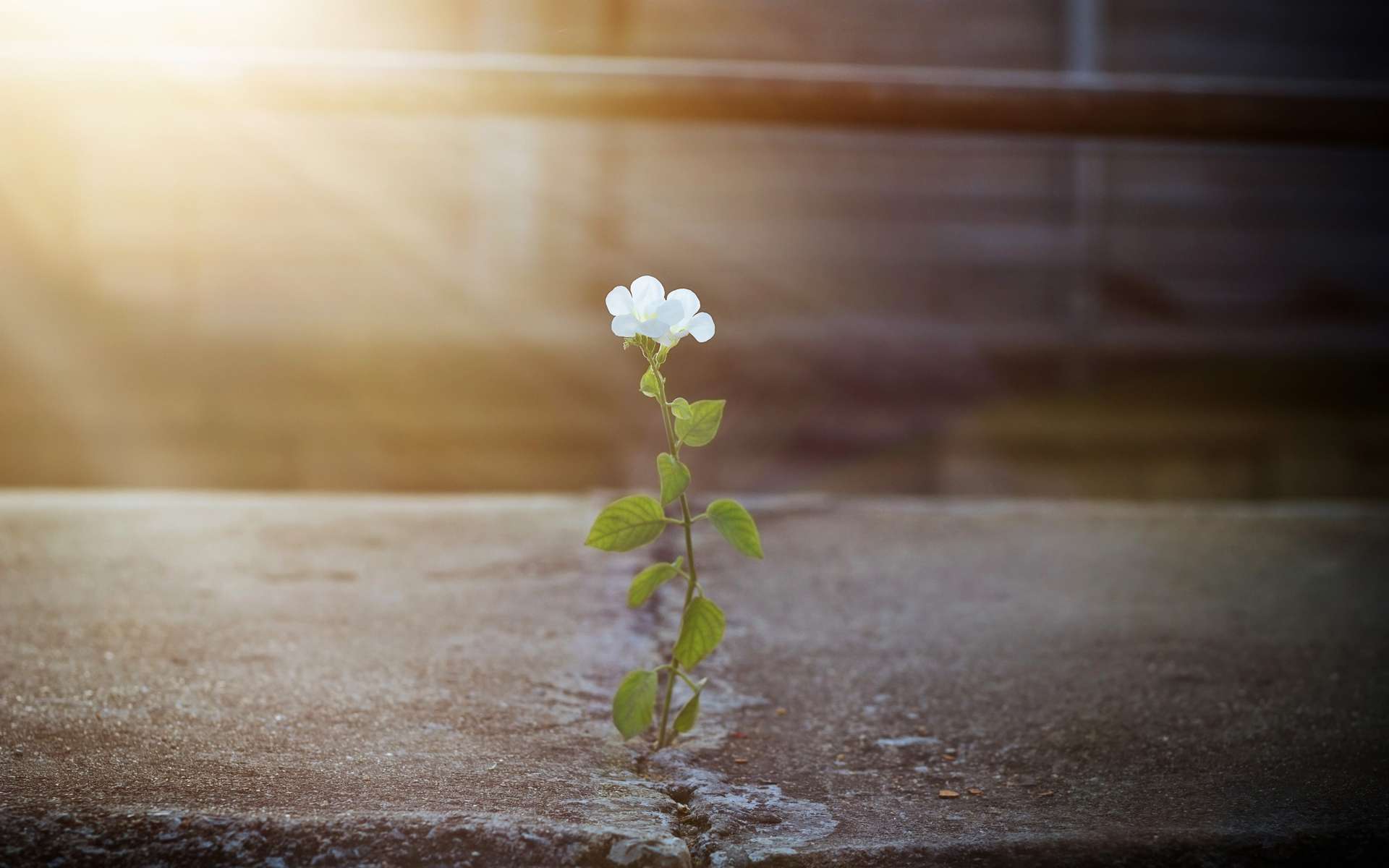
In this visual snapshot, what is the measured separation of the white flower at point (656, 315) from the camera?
2.01ft

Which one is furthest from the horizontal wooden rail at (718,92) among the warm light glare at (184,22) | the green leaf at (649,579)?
the warm light glare at (184,22)

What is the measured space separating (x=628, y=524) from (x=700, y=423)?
78 millimetres

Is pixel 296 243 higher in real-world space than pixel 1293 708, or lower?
higher

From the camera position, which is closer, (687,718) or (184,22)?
(687,718)

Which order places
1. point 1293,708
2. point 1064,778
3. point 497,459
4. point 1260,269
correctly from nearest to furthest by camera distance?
point 1064,778 → point 1293,708 → point 497,459 → point 1260,269

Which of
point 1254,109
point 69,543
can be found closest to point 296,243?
point 69,543

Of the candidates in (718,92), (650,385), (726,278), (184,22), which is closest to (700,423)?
(650,385)

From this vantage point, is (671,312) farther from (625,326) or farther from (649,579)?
(649,579)

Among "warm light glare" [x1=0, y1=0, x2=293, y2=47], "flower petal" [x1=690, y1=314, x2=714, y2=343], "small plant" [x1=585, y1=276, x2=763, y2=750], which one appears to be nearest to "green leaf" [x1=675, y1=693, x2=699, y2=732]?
"small plant" [x1=585, y1=276, x2=763, y2=750]

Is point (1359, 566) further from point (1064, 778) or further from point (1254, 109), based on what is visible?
point (1064, 778)

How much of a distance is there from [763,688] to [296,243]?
4.26m

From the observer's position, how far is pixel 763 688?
792 millimetres

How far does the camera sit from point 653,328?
0.61 metres

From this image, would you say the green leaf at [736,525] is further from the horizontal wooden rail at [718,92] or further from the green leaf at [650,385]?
the horizontal wooden rail at [718,92]
